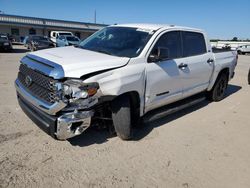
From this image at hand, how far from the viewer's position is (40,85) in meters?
3.70

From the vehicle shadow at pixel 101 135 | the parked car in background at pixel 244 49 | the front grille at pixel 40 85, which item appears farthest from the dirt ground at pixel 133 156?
the parked car in background at pixel 244 49

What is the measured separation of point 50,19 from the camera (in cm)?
4878

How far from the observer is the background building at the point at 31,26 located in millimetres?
43497

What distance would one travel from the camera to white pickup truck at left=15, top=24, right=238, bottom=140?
3490mm

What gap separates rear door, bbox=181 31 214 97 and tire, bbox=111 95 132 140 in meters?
1.62

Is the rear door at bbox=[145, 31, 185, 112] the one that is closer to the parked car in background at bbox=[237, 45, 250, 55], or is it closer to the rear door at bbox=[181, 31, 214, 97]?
the rear door at bbox=[181, 31, 214, 97]

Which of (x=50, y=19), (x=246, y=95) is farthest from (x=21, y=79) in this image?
(x=50, y=19)

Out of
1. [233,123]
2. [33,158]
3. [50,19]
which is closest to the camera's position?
[33,158]

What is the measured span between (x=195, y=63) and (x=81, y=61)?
278 cm

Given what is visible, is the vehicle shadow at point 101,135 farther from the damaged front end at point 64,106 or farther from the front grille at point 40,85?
the front grille at point 40,85

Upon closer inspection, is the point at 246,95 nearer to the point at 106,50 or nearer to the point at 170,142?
the point at 170,142

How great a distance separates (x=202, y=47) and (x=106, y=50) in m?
2.65

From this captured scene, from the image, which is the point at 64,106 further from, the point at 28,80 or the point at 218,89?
the point at 218,89

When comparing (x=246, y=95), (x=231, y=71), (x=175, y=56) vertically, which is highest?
(x=175, y=56)
